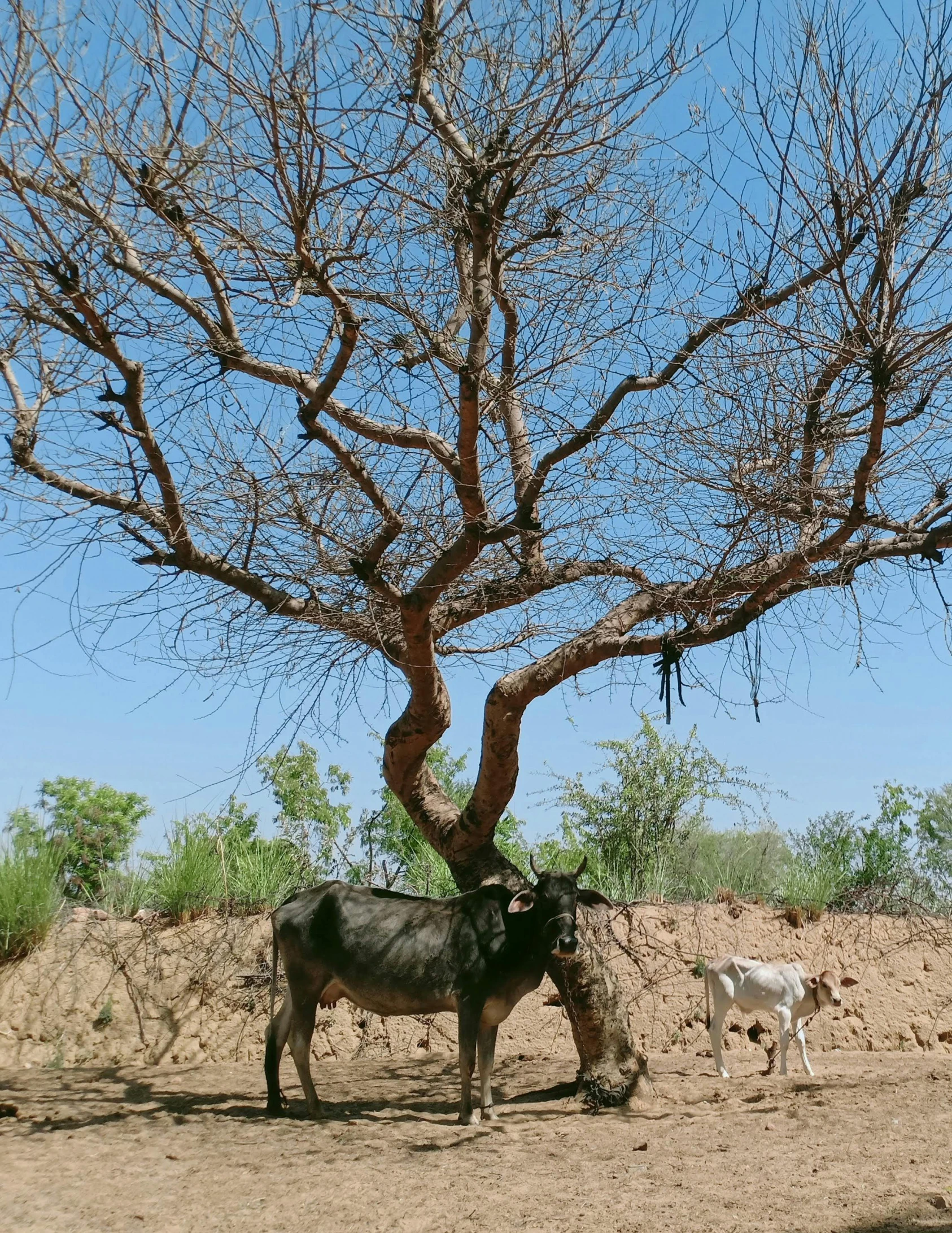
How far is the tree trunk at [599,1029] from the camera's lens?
7492 millimetres

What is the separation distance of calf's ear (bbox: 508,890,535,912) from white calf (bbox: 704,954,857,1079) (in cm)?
168

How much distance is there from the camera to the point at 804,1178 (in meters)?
5.35

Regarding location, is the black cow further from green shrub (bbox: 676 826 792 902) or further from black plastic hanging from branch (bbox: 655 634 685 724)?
green shrub (bbox: 676 826 792 902)

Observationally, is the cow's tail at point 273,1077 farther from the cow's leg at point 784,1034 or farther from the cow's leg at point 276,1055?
the cow's leg at point 784,1034

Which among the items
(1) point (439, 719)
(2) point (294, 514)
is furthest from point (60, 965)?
(2) point (294, 514)

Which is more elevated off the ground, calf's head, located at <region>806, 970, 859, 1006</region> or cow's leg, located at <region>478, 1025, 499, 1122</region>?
calf's head, located at <region>806, 970, 859, 1006</region>

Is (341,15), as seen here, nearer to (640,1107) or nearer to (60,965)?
(640,1107)

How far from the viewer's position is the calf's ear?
7.23m

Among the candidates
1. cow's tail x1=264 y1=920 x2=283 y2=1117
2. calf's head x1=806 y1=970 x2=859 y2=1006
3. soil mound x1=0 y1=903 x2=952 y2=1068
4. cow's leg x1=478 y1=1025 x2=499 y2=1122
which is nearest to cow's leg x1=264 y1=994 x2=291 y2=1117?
cow's tail x1=264 y1=920 x2=283 y2=1117

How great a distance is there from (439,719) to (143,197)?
402cm

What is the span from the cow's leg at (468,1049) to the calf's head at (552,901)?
649 millimetres

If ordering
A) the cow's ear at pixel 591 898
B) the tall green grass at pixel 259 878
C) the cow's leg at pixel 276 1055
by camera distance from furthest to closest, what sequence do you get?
the tall green grass at pixel 259 878 → the cow's ear at pixel 591 898 → the cow's leg at pixel 276 1055

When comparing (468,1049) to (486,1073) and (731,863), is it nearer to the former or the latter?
(486,1073)

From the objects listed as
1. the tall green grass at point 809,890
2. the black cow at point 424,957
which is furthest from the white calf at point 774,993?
the tall green grass at point 809,890
